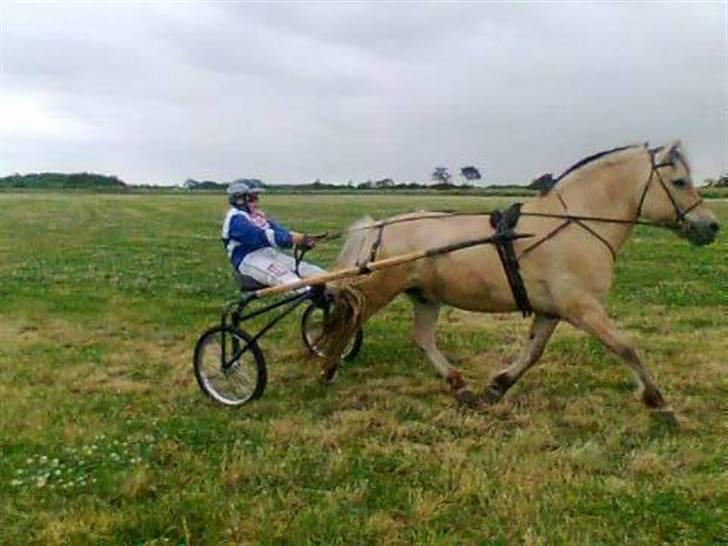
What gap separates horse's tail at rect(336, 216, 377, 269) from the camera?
7.72 metres

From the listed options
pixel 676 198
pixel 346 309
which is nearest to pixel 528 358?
pixel 346 309

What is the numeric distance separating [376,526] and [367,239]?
3.79 m

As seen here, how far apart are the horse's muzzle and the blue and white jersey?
3806 millimetres

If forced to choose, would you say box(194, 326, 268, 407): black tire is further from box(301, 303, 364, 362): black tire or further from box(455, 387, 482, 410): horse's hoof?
box(455, 387, 482, 410): horse's hoof

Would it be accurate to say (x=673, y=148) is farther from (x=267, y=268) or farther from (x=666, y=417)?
(x=267, y=268)

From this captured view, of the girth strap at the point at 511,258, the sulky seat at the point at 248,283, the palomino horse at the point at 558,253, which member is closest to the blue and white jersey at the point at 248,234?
the sulky seat at the point at 248,283

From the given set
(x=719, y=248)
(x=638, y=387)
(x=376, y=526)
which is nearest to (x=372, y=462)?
(x=376, y=526)

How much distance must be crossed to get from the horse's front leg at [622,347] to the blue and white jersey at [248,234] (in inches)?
124

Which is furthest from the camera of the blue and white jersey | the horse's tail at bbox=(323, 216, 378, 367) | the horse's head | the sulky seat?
the sulky seat

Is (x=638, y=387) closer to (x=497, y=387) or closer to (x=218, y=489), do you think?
(x=497, y=387)

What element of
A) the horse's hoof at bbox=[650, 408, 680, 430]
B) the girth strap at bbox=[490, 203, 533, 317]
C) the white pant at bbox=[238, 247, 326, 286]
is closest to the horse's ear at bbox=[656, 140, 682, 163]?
the girth strap at bbox=[490, 203, 533, 317]

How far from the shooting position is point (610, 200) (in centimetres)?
669

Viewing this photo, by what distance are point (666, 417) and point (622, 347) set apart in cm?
68

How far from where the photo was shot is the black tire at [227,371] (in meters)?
7.34
